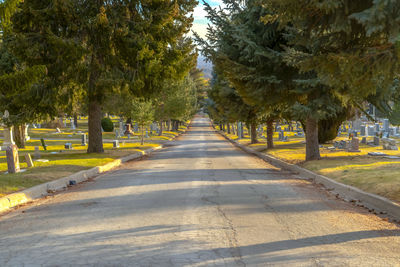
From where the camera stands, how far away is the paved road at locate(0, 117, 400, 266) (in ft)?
16.0

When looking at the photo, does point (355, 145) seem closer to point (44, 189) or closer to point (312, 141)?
point (312, 141)

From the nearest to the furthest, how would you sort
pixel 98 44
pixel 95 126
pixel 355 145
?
pixel 98 44, pixel 95 126, pixel 355 145

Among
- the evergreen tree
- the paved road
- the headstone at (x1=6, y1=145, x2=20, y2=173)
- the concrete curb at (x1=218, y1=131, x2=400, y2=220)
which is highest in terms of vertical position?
the evergreen tree

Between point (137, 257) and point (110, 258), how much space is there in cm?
31

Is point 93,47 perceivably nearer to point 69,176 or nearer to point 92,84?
point 92,84

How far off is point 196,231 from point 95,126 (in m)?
17.2

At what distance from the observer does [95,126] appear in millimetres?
22250

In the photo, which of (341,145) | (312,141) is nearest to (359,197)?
(312,141)

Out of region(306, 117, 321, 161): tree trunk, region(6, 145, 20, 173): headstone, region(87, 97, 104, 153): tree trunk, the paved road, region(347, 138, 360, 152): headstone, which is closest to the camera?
the paved road

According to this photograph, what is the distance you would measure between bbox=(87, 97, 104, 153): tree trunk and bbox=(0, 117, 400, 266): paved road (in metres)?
12.3

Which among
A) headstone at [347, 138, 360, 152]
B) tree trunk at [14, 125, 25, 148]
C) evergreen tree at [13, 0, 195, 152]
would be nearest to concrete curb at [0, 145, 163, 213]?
evergreen tree at [13, 0, 195, 152]

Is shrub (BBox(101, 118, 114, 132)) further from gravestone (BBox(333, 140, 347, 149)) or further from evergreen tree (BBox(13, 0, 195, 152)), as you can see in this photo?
gravestone (BBox(333, 140, 347, 149))

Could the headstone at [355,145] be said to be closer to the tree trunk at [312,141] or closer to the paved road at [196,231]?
the tree trunk at [312,141]

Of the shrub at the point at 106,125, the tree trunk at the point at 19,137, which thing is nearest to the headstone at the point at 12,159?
the tree trunk at the point at 19,137
